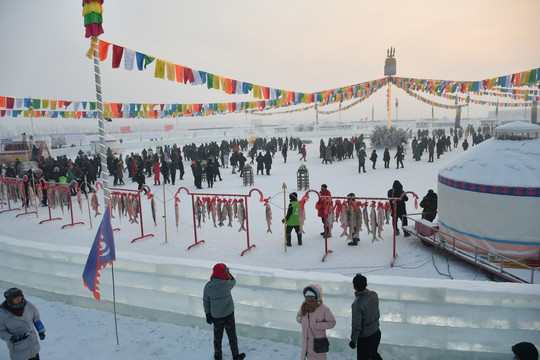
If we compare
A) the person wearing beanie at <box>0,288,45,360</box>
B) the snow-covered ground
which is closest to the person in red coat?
the snow-covered ground

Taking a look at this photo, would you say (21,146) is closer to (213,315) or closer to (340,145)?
(340,145)

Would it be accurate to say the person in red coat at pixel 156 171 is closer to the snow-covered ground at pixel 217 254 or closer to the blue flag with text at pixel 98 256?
the snow-covered ground at pixel 217 254

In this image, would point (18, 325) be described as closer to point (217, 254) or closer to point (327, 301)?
point (327, 301)

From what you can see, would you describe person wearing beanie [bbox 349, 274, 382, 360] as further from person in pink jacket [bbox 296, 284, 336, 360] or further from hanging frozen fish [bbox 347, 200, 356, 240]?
hanging frozen fish [bbox 347, 200, 356, 240]

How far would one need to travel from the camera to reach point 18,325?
3.21 metres

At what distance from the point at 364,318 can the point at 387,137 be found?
81.7 ft

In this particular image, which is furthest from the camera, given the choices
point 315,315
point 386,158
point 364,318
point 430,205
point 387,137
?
point 387,137

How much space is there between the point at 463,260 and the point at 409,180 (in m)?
9.08

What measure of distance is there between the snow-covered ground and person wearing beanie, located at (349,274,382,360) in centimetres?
63


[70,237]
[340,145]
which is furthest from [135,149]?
[70,237]

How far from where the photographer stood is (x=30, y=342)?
10.9ft

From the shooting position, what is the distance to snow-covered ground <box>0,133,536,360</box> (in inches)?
157

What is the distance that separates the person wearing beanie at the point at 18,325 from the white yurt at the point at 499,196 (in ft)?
22.0

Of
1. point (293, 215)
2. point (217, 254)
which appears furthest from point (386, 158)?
point (217, 254)
